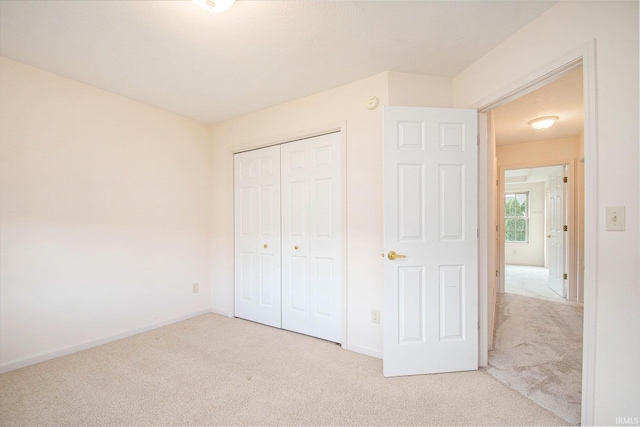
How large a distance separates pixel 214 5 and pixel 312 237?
1.96m

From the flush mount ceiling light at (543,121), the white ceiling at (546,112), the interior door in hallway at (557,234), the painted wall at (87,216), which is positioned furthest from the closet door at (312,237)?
the interior door in hallway at (557,234)

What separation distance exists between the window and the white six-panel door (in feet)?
22.8

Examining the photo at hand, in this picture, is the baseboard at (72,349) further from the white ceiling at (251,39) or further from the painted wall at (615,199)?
the painted wall at (615,199)

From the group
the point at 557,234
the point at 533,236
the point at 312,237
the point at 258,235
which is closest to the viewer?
the point at 312,237

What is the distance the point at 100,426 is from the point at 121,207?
190 cm

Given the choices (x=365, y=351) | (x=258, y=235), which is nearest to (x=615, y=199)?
(x=365, y=351)

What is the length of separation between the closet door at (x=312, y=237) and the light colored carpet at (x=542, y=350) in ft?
4.61

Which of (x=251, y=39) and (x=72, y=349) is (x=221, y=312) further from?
(x=251, y=39)

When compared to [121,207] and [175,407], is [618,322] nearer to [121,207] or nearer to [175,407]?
[175,407]

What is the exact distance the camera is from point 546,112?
10.6ft

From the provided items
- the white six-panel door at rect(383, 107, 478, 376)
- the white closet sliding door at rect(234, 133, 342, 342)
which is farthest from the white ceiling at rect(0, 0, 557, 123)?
the white closet sliding door at rect(234, 133, 342, 342)

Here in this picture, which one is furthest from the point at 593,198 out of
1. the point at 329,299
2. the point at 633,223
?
the point at 329,299

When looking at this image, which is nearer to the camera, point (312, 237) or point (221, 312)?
point (312, 237)

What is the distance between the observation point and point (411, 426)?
152 cm
